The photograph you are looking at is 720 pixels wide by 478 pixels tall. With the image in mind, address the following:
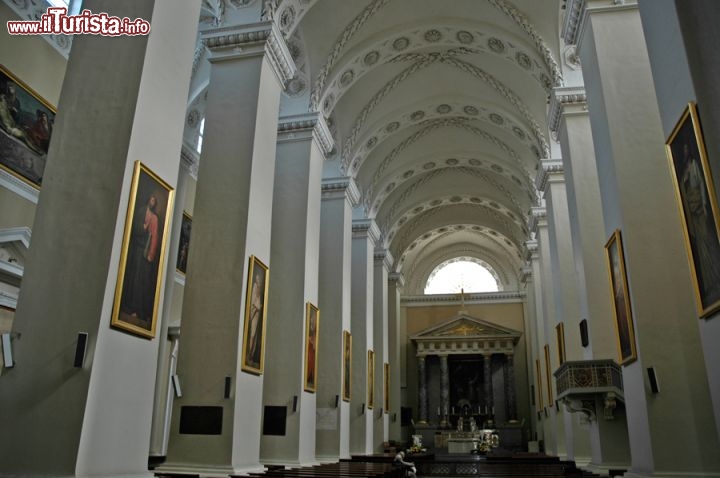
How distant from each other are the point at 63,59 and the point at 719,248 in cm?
1118

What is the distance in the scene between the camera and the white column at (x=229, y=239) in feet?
27.7

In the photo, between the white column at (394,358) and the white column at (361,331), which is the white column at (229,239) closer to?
the white column at (361,331)

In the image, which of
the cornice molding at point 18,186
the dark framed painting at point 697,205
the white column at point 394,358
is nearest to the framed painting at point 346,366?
the cornice molding at point 18,186

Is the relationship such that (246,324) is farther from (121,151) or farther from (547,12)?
(547,12)

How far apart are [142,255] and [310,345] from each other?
6846mm

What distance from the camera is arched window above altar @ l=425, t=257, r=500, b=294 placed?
101 feet

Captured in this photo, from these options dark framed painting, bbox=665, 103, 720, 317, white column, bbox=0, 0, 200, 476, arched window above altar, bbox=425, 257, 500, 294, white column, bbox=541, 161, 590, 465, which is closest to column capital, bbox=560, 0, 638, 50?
dark framed painting, bbox=665, 103, 720, 317

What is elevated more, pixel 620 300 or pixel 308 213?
pixel 308 213

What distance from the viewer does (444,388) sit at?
90.3ft

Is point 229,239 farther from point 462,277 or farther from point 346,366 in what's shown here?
point 462,277

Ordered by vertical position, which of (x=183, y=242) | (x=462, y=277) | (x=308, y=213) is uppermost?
(x=462, y=277)

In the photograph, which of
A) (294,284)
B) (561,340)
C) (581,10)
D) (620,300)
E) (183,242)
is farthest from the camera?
(183,242)

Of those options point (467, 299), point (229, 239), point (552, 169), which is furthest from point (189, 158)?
point (467, 299)

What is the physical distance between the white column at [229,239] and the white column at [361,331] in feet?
28.4
